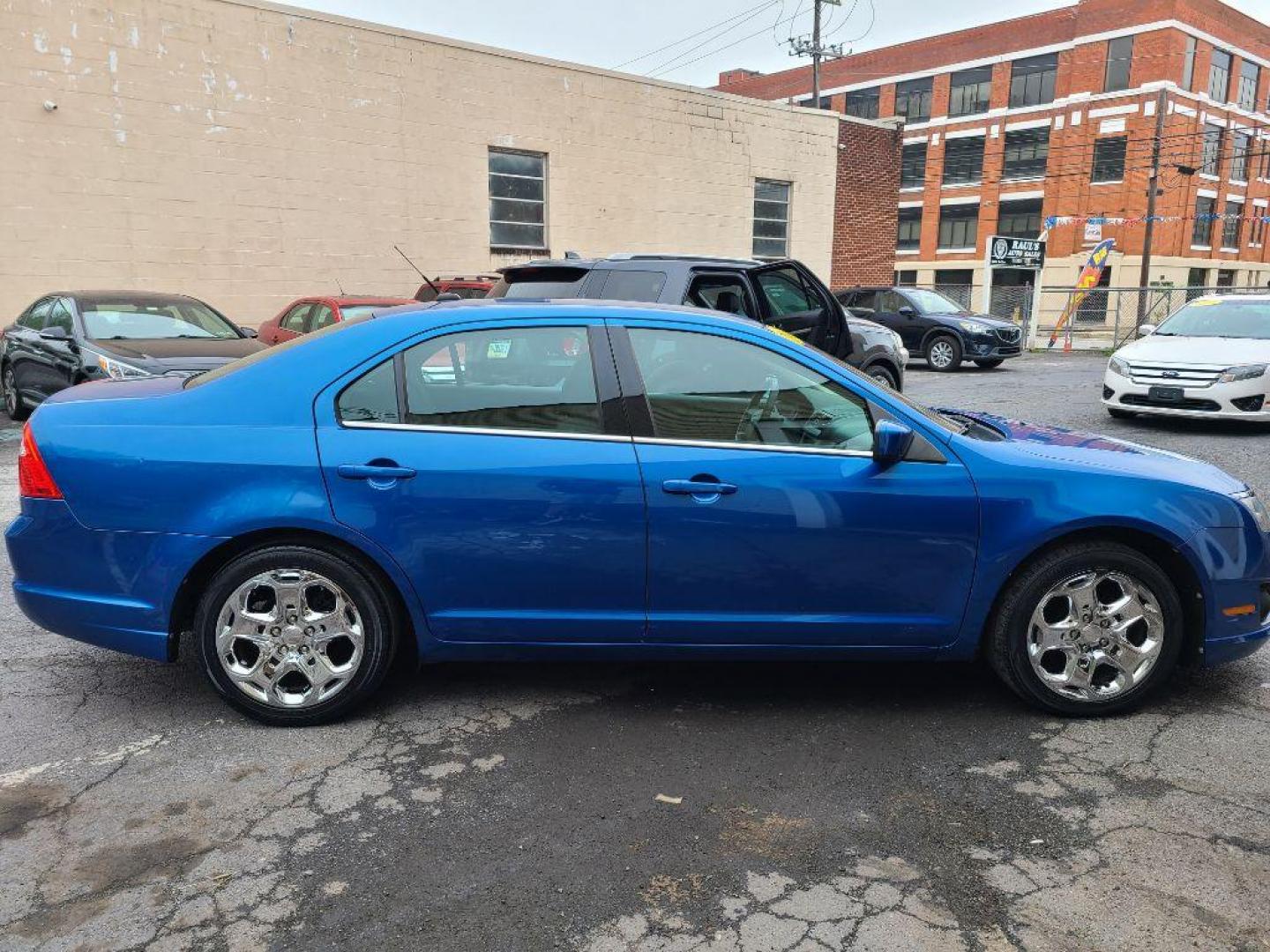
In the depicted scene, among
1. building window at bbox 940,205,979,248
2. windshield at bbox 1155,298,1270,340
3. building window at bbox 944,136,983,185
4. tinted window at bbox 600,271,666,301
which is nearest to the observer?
tinted window at bbox 600,271,666,301

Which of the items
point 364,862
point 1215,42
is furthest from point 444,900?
point 1215,42

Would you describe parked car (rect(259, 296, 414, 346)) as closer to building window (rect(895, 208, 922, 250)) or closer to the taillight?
the taillight

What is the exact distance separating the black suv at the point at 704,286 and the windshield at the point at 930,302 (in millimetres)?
11169

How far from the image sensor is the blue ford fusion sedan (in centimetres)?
350

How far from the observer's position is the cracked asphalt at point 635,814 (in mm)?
2562

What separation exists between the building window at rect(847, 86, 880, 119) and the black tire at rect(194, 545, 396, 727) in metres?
59.4

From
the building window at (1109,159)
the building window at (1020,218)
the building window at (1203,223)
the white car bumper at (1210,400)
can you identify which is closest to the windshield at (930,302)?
the white car bumper at (1210,400)

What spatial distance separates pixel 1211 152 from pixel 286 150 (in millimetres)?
46831

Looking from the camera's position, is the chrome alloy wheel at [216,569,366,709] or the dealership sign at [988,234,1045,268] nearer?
the chrome alloy wheel at [216,569,366,709]

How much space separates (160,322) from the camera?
10000 mm

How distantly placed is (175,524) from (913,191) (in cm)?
5749

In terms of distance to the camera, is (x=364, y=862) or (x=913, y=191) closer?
(x=364, y=862)

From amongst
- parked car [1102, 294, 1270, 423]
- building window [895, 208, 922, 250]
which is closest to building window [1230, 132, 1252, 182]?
building window [895, 208, 922, 250]

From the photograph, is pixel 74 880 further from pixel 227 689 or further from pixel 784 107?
pixel 784 107
